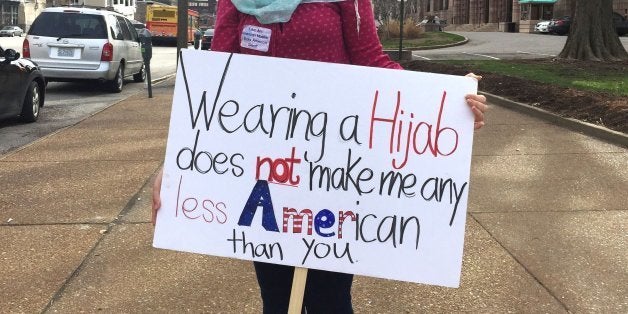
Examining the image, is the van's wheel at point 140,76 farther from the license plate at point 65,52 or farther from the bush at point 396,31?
the bush at point 396,31

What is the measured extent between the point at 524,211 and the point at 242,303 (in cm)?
263

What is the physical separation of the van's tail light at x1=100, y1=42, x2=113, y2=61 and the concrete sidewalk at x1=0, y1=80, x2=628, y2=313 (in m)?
5.90

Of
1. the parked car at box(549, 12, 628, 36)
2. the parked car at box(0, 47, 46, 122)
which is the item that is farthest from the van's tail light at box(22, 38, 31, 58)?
the parked car at box(549, 12, 628, 36)

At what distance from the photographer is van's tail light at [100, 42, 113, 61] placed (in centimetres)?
1248

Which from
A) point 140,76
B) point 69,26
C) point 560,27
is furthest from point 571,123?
point 560,27

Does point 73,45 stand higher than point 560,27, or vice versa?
point 560,27

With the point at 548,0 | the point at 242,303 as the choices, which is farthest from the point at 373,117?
the point at 548,0

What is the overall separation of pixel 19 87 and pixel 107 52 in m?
3.89

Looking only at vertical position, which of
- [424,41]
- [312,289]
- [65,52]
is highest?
[424,41]

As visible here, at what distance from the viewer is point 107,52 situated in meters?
12.5

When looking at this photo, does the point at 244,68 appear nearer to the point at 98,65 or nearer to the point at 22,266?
the point at 22,266

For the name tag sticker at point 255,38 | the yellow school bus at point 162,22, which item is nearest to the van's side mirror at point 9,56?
the name tag sticker at point 255,38

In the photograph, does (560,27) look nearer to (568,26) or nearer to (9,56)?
(568,26)

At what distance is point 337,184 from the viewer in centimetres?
208
